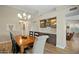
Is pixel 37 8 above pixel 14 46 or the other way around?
above

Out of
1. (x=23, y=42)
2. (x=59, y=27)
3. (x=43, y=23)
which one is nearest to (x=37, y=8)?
(x=43, y=23)

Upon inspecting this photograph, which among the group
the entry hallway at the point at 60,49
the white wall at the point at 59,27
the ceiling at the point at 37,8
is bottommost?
the entry hallway at the point at 60,49

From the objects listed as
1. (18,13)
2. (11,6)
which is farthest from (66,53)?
(11,6)

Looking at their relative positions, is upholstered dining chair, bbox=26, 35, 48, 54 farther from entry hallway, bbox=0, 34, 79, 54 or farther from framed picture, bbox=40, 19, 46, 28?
framed picture, bbox=40, 19, 46, 28

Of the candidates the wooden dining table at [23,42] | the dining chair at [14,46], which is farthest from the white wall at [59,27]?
the dining chair at [14,46]

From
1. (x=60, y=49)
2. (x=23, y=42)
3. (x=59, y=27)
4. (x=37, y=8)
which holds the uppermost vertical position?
(x=37, y=8)

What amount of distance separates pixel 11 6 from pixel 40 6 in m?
0.47

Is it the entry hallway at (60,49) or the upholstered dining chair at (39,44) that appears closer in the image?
the entry hallway at (60,49)

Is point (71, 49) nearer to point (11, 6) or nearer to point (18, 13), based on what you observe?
point (18, 13)

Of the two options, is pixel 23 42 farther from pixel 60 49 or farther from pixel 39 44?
pixel 60 49

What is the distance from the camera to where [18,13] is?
1.63 m

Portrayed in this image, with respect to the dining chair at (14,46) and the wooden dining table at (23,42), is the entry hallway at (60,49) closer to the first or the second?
the dining chair at (14,46)

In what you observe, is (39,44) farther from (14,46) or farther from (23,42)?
(14,46)

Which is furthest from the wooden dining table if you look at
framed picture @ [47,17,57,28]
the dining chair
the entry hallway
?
framed picture @ [47,17,57,28]
